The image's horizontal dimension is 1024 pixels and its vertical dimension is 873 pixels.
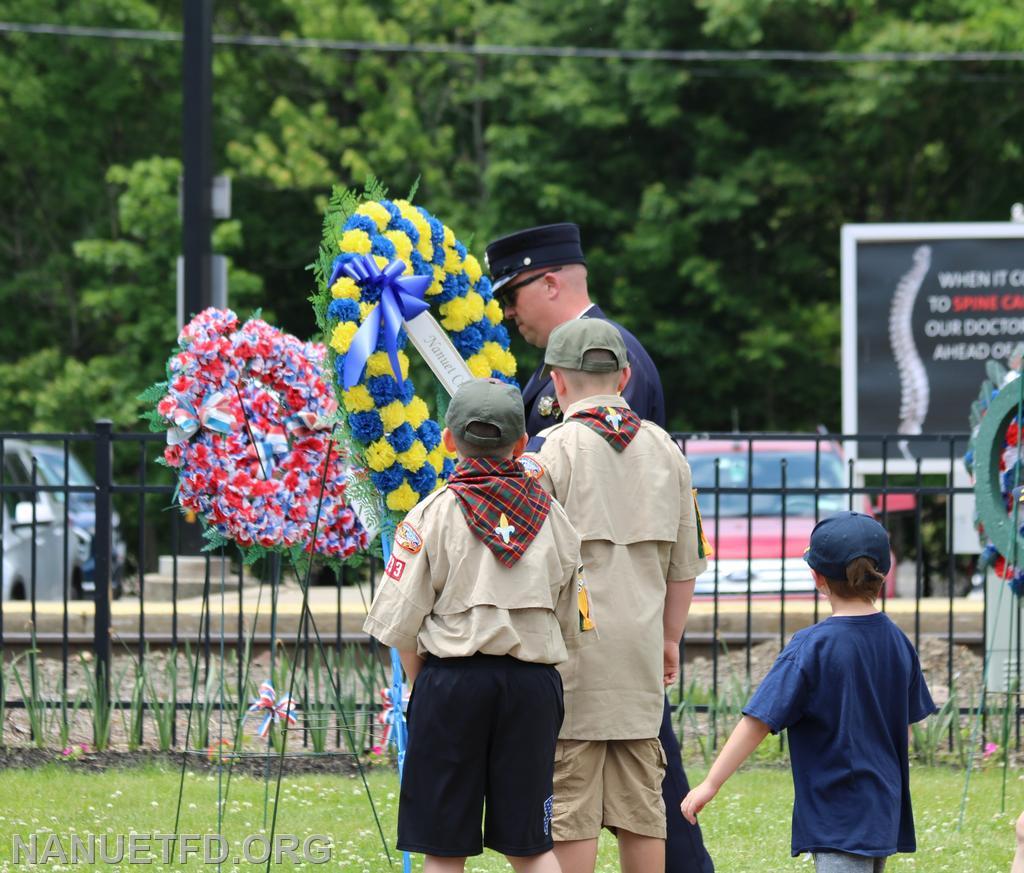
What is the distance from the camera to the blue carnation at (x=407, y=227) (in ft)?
16.0

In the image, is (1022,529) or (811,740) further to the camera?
(1022,529)

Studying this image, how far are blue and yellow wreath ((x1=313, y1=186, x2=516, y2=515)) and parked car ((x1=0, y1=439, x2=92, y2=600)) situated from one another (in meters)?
7.60

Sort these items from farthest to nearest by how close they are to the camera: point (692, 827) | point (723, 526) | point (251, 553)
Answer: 1. point (723, 526)
2. point (251, 553)
3. point (692, 827)

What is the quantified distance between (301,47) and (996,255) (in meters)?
10.8

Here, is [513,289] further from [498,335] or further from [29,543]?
[29,543]

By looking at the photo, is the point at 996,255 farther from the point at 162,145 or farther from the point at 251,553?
the point at 162,145

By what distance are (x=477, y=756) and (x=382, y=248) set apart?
1.62 m

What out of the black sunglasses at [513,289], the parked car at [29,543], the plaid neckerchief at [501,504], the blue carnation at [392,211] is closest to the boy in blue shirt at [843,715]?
the plaid neckerchief at [501,504]

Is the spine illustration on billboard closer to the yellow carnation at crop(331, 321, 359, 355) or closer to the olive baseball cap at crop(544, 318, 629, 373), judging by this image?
the yellow carnation at crop(331, 321, 359, 355)

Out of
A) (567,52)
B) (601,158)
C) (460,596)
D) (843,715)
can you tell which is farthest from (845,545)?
(601,158)

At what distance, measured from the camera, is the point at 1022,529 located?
6.38 meters

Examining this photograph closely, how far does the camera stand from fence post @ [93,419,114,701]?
24.6ft

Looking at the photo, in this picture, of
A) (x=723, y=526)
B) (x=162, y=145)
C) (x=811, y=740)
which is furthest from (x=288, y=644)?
(x=162, y=145)

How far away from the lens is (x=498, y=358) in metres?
5.13
